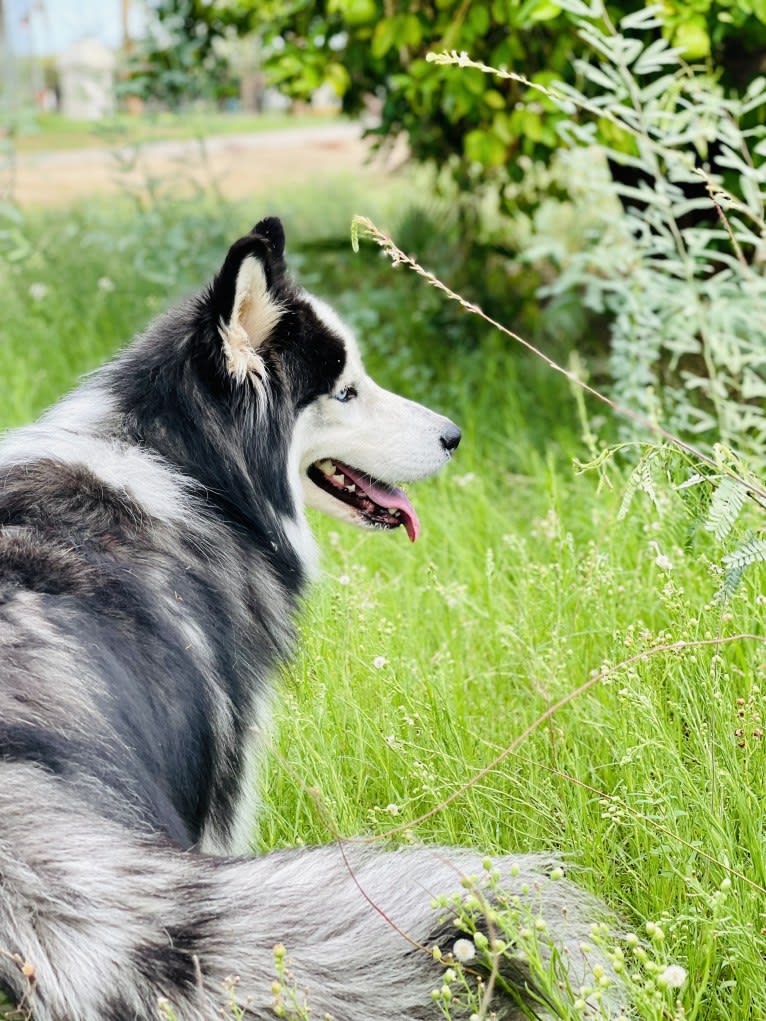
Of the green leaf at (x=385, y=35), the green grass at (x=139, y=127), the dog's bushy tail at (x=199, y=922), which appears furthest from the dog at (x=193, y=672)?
the green grass at (x=139, y=127)

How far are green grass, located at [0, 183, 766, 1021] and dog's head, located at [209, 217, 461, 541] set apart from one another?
25cm

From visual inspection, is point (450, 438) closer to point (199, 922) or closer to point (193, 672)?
point (193, 672)

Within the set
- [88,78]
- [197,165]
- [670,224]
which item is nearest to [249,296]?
[670,224]

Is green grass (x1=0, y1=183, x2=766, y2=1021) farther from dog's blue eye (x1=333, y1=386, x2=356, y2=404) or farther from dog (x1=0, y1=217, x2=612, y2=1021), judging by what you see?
dog's blue eye (x1=333, y1=386, x2=356, y2=404)

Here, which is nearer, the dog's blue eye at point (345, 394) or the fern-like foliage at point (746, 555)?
the fern-like foliage at point (746, 555)

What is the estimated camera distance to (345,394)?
3068mm

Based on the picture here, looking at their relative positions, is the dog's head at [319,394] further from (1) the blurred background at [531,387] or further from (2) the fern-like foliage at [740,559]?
(2) the fern-like foliage at [740,559]

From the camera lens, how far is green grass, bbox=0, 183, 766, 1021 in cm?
234

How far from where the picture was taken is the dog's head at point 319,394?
2.68 m

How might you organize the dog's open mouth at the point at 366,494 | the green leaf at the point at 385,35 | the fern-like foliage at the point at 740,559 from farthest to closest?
the green leaf at the point at 385,35 → the dog's open mouth at the point at 366,494 → the fern-like foliage at the point at 740,559

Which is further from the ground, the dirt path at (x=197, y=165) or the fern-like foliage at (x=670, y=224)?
the fern-like foliage at (x=670, y=224)

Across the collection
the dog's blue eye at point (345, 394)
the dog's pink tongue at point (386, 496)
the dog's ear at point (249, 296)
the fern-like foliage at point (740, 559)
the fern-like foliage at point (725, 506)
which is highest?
the dog's ear at point (249, 296)

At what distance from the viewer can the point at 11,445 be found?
264 centimetres

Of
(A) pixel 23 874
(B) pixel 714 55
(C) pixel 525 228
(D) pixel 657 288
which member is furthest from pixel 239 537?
(C) pixel 525 228
